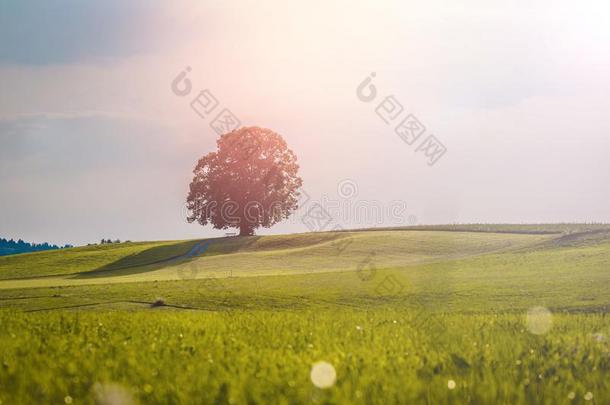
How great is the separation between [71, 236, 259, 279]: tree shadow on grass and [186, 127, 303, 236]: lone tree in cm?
457

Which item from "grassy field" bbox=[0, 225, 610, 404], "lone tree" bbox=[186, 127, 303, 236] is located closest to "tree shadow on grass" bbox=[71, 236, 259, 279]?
"lone tree" bbox=[186, 127, 303, 236]

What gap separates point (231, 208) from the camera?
7556 centimetres

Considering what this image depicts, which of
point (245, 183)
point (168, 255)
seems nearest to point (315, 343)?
point (168, 255)

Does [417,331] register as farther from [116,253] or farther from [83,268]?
[116,253]

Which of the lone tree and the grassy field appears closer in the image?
the grassy field

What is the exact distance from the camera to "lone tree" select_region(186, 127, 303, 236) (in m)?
74.7

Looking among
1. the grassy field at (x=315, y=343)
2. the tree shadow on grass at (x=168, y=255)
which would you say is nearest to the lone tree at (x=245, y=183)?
the tree shadow on grass at (x=168, y=255)

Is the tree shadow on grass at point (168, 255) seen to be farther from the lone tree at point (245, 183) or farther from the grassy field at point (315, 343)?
the grassy field at point (315, 343)

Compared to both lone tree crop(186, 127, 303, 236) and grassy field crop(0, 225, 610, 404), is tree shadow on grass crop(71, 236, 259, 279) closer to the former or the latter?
lone tree crop(186, 127, 303, 236)

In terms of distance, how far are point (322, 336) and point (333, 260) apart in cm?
4001

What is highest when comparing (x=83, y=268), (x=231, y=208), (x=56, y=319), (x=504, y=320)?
(x=231, y=208)

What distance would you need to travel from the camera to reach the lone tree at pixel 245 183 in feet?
245

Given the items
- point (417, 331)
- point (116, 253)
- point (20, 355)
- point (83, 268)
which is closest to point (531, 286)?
point (417, 331)

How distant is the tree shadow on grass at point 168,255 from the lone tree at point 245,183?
457cm
